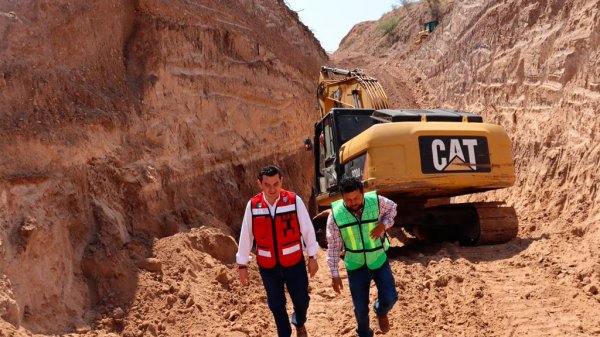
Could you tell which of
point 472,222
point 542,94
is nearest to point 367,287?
point 472,222

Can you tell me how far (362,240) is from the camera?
504 cm

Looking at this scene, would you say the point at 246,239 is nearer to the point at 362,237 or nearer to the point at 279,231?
the point at 279,231

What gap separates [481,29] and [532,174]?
7.69 metres

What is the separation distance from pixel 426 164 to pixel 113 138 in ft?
13.8

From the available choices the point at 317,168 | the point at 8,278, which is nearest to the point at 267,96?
the point at 317,168

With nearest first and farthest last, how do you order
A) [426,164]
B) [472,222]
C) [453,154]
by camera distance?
[426,164] < [453,154] < [472,222]

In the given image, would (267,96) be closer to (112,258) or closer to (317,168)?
(317,168)

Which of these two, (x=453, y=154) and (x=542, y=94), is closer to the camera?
(x=453, y=154)

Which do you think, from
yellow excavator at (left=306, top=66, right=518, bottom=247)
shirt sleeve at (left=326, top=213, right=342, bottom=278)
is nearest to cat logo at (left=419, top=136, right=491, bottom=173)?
yellow excavator at (left=306, top=66, right=518, bottom=247)

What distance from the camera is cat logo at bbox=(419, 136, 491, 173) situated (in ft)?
28.6

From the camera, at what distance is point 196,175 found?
1018 centimetres

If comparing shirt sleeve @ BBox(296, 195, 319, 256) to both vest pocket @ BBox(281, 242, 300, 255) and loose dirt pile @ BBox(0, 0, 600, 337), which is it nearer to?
vest pocket @ BBox(281, 242, 300, 255)

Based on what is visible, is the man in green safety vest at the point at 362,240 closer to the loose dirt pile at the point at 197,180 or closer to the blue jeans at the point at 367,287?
the blue jeans at the point at 367,287

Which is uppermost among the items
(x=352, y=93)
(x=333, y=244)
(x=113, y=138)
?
(x=352, y=93)
